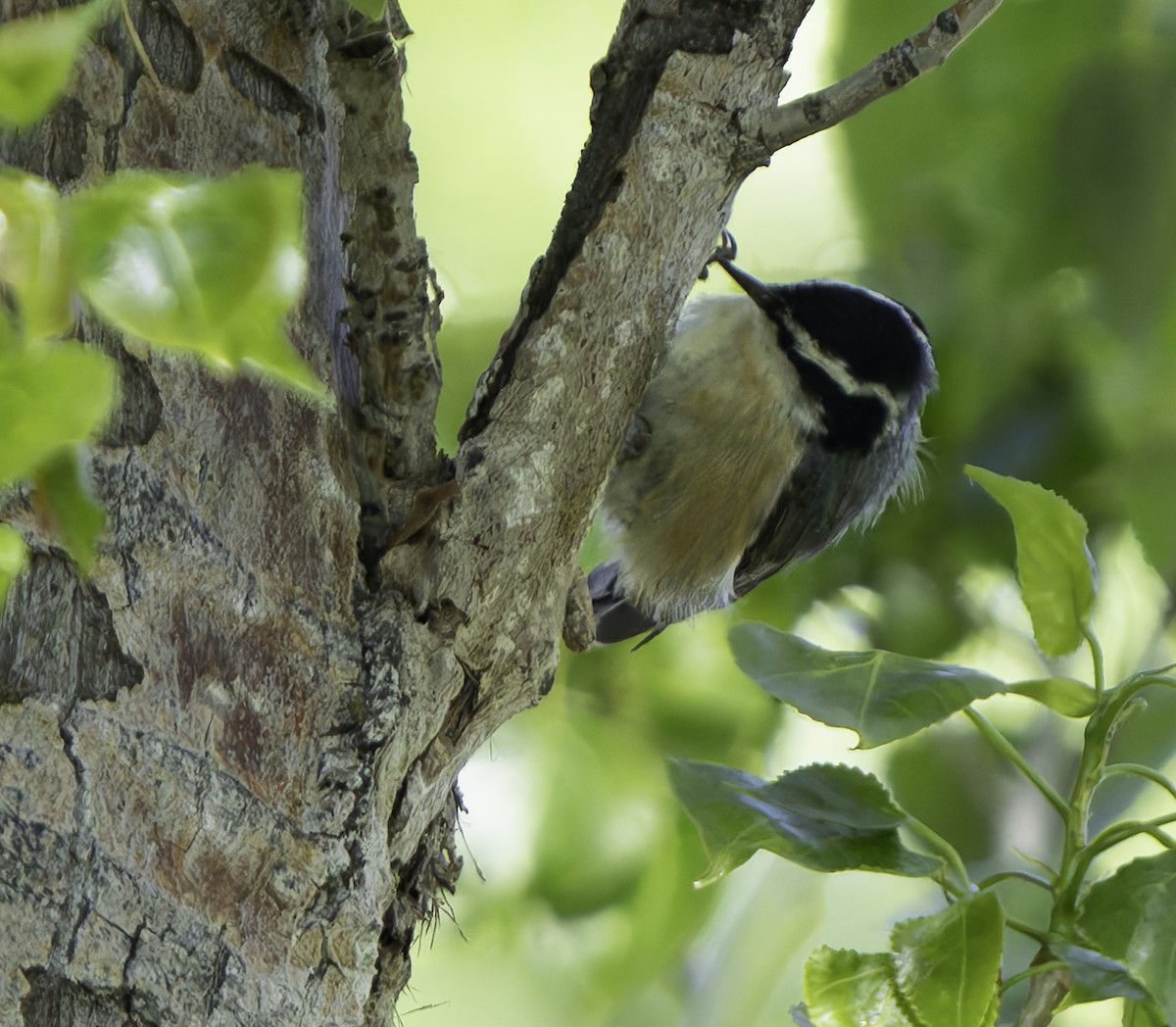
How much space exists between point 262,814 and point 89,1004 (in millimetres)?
105

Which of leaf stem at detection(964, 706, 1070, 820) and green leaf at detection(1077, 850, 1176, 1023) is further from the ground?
leaf stem at detection(964, 706, 1070, 820)

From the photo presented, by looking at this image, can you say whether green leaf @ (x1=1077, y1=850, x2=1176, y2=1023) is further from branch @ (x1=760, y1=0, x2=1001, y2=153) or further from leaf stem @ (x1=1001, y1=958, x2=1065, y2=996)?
branch @ (x1=760, y1=0, x2=1001, y2=153)

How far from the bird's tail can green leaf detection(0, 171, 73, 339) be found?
108 centimetres

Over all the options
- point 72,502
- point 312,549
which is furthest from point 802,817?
point 72,502

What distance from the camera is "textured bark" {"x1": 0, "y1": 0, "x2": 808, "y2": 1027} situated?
0.53 m

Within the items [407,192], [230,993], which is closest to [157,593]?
[230,993]

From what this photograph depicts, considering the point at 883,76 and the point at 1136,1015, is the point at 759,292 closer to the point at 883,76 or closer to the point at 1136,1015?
the point at 883,76

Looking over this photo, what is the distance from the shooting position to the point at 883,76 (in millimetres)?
656

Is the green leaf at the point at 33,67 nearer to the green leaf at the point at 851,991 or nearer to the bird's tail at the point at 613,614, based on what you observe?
the green leaf at the point at 851,991

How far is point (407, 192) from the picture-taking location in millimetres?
719

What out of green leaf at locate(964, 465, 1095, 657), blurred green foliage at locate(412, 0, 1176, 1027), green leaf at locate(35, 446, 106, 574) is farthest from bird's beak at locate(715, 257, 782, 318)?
green leaf at locate(35, 446, 106, 574)

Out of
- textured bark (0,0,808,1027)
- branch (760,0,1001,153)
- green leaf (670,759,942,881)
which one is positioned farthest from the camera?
green leaf (670,759,942,881)

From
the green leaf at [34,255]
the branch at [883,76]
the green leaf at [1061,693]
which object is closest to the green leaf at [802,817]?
the green leaf at [1061,693]

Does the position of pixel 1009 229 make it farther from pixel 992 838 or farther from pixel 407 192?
pixel 407 192
